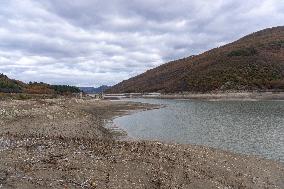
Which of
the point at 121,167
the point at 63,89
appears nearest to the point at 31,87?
the point at 63,89

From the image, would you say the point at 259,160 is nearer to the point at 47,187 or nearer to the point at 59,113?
the point at 47,187

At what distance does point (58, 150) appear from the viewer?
23.4 meters

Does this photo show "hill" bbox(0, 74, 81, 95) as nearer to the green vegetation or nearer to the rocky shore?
the green vegetation

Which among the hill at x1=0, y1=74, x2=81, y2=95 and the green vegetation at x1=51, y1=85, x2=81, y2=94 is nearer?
the hill at x1=0, y1=74, x2=81, y2=95

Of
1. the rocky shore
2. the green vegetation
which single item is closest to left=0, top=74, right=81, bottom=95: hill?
the green vegetation

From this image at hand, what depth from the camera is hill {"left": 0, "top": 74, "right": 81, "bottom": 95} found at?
102 m

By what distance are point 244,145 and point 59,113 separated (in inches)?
919

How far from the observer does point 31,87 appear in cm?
12481

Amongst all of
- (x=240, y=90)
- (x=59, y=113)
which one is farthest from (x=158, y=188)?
(x=240, y=90)

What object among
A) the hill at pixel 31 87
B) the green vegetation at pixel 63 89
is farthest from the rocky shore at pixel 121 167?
the green vegetation at pixel 63 89

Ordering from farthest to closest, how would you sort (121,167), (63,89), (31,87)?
(63,89) → (31,87) → (121,167)

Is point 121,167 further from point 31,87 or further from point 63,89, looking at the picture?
point 63,89

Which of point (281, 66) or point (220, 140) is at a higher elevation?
point (281, 66)

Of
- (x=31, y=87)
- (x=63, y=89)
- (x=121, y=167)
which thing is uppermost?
(x=31, y=87)
